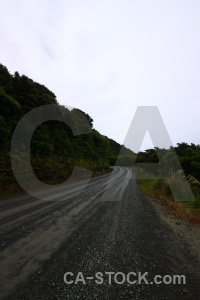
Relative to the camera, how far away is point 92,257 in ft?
12.8

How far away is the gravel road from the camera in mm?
2908

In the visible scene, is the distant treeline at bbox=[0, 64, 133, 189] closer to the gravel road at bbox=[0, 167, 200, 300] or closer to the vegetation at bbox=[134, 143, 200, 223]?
the gravel road at bbox=[0, 167, 200, 300]

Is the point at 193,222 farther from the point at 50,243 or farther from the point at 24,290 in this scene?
the point at 24,290

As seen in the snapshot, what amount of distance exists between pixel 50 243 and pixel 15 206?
3987mm

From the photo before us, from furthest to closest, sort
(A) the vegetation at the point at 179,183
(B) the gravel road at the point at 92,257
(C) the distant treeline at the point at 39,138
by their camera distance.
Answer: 1. (C) the distant treeline at the point at 39,138
2. (A) the vegetation at the point at 179,183
3. (B) the gravel road at the point at 92,257

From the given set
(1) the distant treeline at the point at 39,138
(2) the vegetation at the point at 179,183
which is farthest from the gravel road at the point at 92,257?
(1) the distant treeline at the point at 39,138

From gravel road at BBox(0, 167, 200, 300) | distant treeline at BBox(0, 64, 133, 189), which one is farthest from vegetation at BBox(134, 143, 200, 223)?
distant treeline at BBox(0, 64, 133, 189)

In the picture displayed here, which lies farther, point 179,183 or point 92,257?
point 179,183

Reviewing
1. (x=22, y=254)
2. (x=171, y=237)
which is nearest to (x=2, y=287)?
(x=22, y=254)

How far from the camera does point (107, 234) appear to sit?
5.18 metres

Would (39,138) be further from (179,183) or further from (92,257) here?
(92,257)

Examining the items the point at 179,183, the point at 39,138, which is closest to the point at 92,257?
the point at 179,183

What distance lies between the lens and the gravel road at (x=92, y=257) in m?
2.91

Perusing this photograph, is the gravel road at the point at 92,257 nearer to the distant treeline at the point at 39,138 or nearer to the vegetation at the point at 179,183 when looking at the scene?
the vegetation at the point at 179,183
